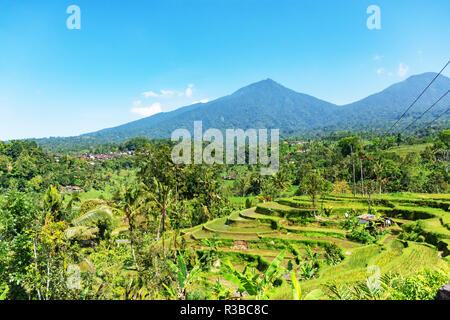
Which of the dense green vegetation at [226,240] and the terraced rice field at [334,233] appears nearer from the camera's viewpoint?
the dense green vegetation at [226,240]

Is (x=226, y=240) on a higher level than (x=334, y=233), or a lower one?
lower

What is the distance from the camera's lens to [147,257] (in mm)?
13633

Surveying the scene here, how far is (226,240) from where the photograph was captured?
19.8m

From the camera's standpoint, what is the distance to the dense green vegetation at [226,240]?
286 inches

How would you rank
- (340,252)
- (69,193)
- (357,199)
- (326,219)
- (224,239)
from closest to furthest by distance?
(340,252)
(224,239)
(326,219)
(357,199)
(69,193)

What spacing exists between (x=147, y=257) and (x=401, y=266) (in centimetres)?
1113

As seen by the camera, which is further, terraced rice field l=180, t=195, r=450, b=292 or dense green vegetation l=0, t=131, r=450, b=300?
terraced rice field l=180, t=195, r=450, b=292

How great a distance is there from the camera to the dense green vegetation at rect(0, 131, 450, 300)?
23.8 ft

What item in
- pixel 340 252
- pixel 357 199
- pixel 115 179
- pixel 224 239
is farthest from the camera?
pixel 115 179
